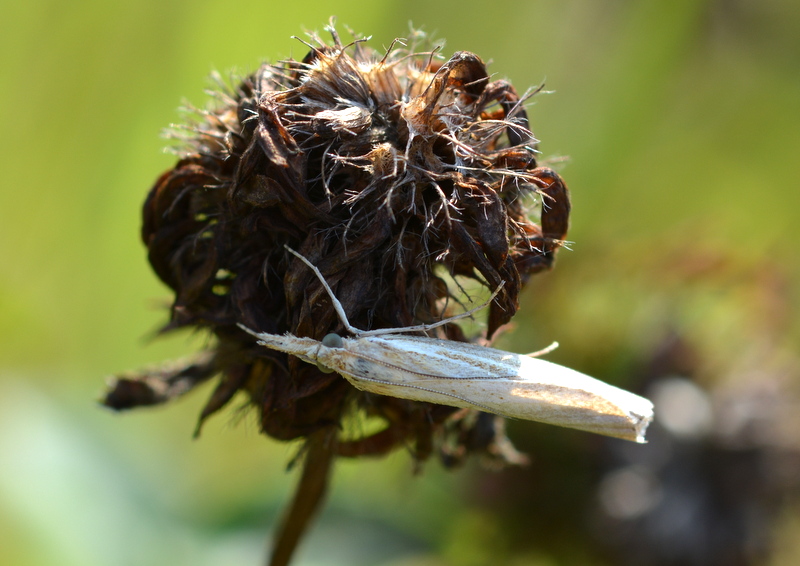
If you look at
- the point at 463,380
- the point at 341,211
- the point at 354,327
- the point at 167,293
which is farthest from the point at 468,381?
the point at 167,293

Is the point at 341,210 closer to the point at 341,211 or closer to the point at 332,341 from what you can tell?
the point at 341,211

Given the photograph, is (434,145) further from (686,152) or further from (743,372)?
(686,152)

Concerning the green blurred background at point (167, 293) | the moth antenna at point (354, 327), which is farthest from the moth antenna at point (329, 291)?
the green blurred background at point (167, 293)

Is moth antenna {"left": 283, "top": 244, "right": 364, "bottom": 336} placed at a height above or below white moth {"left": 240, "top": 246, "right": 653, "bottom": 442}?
above

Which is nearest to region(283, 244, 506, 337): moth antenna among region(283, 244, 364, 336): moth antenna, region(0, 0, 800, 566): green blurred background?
region(283, 244, 364, 336): moth antenna

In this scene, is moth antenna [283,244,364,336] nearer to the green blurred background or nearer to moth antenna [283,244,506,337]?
moth antenna [283,244,506,337]

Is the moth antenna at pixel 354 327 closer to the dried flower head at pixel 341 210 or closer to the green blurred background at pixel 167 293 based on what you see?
the dried flower head at pixel 341 210
